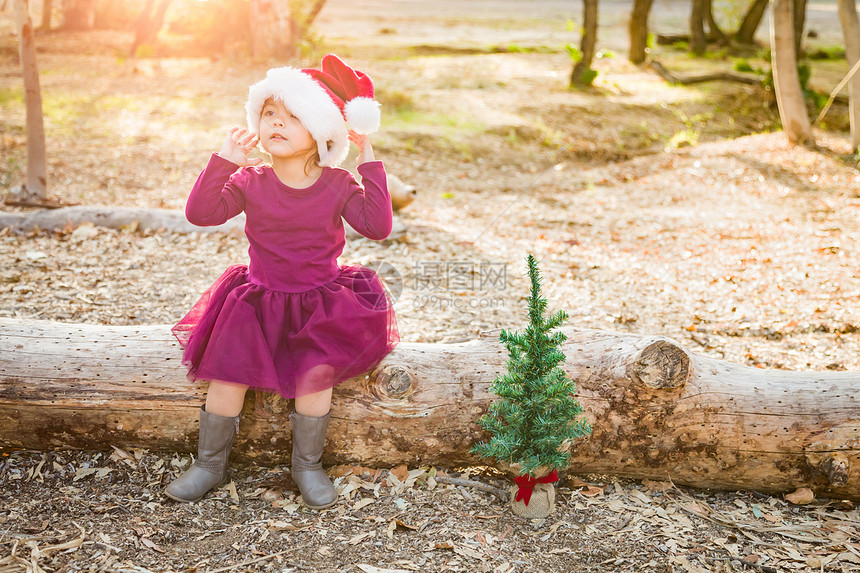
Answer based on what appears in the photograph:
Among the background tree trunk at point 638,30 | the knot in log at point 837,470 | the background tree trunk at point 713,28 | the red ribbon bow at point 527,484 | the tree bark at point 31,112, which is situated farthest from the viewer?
the background tree trunk at point 713,28

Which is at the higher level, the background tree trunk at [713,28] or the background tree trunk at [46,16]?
the background tree trunk at [713,28]

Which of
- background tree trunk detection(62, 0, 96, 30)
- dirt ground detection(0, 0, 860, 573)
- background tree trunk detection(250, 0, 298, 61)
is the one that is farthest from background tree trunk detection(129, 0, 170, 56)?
background tree trunk detection(62, 0, 96, 30)

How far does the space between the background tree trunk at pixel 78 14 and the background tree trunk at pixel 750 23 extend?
1361 centimetres

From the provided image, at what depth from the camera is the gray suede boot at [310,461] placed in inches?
104

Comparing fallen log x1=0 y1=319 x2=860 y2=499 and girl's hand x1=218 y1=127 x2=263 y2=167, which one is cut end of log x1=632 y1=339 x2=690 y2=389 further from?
girl's hand x1=218 y1=127 x2=263 y2=167

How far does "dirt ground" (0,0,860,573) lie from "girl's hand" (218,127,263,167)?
1209 mm

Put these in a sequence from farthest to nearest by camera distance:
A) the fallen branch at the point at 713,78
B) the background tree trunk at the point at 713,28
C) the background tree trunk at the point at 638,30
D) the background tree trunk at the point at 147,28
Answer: the background tree trunk at the point at 713,28, the background tree trunk at the point at 638,30, the fallen branch at the point at 713,78, the background tree trunk at the point at 147,28

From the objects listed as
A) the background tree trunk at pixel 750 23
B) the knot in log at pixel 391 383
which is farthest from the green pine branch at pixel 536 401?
the background tree trunk at pixel 750 23

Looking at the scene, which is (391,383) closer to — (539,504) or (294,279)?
(294,279)

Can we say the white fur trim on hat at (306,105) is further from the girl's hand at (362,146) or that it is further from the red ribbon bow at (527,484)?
the red ribbon bow at (527,484)

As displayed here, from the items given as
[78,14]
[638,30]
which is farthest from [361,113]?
[78,14]

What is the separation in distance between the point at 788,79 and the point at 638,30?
508cm

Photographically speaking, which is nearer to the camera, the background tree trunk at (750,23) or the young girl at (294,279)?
the young girl at (294,279)

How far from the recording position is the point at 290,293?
2.72m
